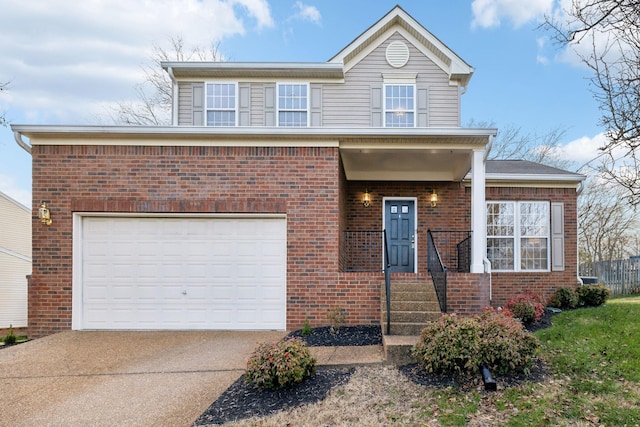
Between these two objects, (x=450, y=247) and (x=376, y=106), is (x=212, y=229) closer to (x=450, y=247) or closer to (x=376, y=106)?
(x=376, y=106)

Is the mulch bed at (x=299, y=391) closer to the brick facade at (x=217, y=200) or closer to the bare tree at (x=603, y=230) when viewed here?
the brick facade at (x=217, y=200)

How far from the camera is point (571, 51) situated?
5668 mm

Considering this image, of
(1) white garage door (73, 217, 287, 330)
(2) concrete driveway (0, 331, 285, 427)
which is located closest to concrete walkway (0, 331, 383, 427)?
(2) concrete driveway (0, 331, 285, 427)

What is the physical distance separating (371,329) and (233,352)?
2.48 m

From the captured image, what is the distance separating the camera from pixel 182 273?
762 centimetres

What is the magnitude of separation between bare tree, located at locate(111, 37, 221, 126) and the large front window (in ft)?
51.0

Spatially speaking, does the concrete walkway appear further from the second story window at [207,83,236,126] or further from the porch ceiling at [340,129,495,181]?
the second story window at [207,83,236,126]

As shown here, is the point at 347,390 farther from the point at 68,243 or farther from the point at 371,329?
the point at 68,243

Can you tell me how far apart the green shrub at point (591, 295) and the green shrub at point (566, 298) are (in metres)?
0.18

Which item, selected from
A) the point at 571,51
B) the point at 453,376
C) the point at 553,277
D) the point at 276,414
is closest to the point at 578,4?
the point at 571,51

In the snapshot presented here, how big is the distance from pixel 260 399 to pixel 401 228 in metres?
6.79

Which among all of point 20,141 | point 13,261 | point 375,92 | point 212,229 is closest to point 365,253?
point 212,229

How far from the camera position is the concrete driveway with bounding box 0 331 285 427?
13.7 feet

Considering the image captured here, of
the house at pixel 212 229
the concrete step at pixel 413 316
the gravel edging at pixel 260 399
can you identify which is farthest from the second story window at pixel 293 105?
the gravel edging at pixel 260 399
